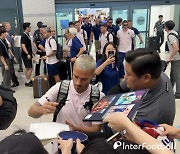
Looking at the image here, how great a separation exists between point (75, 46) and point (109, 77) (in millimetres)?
2226

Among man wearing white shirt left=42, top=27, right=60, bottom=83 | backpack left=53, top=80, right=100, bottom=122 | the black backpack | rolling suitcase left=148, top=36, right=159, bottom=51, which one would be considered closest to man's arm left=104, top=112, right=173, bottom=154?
backpack left=53, top=80, right=100, bottom=122

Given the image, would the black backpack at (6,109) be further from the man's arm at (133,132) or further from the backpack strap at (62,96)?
the man's arm at (133,132)

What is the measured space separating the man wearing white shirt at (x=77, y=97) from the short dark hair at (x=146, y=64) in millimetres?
406

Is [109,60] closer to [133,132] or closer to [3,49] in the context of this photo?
[133,132]

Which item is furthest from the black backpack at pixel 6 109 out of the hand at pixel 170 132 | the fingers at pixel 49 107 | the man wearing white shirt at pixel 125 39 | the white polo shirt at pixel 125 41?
the white polo shirt at pixel 125 41

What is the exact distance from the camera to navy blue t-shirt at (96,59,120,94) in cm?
370

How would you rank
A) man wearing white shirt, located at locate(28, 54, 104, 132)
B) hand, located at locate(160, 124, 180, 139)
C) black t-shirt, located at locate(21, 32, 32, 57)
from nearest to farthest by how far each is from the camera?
hand, located at locate(160, 124, 180, 139) < man wearing white shirt, located at locate(28, 54, 104, 132) < black t-shirt, located at locate(21, 32, 32, 57)

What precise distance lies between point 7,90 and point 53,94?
13.8 inches

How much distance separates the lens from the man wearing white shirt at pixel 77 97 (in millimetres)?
1801

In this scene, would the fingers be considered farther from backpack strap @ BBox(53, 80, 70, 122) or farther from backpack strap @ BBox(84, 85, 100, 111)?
backpack strap @ BBox(84, 85, 100, 111)

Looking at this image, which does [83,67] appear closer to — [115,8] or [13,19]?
A: [13,19]

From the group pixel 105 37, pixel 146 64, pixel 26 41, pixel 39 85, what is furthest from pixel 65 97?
pixel 105 37

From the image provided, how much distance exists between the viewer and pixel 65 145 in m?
1.05

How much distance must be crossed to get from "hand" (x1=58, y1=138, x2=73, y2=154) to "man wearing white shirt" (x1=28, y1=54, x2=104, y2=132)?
2.29ft
